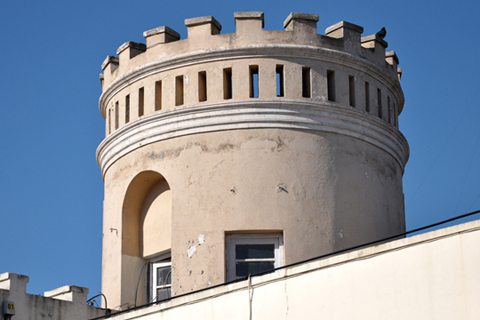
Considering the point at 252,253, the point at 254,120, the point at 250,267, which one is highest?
the point at 254,120

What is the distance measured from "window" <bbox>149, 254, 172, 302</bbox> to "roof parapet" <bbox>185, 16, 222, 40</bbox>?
169 inches

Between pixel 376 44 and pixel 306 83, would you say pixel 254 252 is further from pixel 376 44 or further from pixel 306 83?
pixel 376 44

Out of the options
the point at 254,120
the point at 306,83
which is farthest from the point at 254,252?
the point at 306,83

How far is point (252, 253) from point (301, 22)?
15.0 feet

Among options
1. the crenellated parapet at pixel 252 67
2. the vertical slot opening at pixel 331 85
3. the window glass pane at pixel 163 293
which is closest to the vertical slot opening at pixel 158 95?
the crenellated parapet at pixel 252 67

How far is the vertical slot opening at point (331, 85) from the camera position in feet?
59.9

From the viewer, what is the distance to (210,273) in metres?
16.9

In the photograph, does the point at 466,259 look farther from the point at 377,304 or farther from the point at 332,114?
the point at 332,114

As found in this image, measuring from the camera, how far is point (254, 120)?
1766cm

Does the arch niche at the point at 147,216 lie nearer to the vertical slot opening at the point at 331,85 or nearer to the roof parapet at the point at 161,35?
the roof parapet at the point at 161,35

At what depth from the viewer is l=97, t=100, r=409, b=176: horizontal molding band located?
1767 cm

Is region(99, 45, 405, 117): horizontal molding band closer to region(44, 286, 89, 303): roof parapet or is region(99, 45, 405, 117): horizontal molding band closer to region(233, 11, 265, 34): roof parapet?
region(233, 11, 265, 34): roof parapet

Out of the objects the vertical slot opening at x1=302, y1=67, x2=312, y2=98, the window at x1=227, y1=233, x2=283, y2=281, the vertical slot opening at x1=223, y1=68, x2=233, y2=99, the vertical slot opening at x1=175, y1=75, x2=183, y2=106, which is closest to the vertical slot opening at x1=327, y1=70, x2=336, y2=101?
the vertical slot opening at x1=302, y1=67, x2=312, y2=98

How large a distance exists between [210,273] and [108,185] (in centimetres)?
360
